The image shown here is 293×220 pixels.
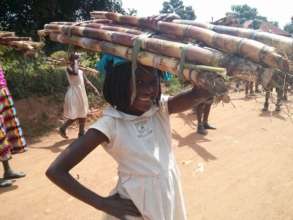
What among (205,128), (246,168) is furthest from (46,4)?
(246,168)

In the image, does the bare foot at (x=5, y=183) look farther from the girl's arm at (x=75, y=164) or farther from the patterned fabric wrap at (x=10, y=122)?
the girl's arm at (x=75, y=164)

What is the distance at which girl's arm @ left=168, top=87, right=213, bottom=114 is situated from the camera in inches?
73.6

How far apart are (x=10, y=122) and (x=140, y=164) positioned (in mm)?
2983

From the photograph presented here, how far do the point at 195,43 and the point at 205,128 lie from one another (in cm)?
544

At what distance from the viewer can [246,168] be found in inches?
184

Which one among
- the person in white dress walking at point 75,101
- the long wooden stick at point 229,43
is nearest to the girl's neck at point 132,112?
the long wooden stick at point 229,43

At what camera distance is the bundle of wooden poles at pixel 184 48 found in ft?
4.04

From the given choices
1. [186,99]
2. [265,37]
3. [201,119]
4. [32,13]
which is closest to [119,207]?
[186,99]

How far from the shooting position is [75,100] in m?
6.25

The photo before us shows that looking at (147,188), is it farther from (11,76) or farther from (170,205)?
(11,76)

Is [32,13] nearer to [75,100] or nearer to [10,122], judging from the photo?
[75,100]

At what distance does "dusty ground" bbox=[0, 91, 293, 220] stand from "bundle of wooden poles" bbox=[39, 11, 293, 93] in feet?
4.95

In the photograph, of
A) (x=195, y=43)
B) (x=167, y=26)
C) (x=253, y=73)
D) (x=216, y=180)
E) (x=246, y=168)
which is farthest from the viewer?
(x=246, y=168)

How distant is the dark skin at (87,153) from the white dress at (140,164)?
4 centimetres
